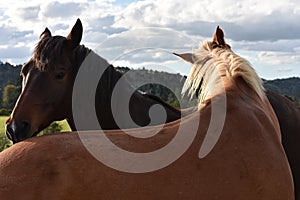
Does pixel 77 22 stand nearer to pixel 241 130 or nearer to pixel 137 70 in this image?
pixel 137 70

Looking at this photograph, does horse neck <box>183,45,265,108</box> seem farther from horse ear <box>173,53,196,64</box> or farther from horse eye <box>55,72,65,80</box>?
horse eye <box>55,72,65,80</box>

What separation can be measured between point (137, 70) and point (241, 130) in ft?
8.12

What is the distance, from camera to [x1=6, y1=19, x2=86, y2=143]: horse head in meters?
4.24

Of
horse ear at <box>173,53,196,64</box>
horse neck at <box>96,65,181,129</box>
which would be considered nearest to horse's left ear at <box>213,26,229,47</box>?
horse ear at <box>173,53,196,64</box>

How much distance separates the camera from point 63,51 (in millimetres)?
4527

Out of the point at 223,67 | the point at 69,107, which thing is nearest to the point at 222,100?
the point at 223,67

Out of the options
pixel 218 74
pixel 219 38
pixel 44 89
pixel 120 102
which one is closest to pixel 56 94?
pixel 44 89

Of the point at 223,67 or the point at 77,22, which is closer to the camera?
the point at 223,67

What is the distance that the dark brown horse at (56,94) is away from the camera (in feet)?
14.0

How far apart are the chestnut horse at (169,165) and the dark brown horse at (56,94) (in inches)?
63.0

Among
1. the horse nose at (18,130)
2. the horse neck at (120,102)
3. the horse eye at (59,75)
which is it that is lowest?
the horse nose at (18,130)

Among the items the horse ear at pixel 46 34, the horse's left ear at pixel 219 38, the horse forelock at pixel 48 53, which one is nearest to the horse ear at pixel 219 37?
the horse's left ear at pixel 219 38

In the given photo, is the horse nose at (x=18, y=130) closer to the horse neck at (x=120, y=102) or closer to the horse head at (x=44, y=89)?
the horse head at (x=44, y=89)

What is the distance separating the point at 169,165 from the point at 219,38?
6.14 feet
